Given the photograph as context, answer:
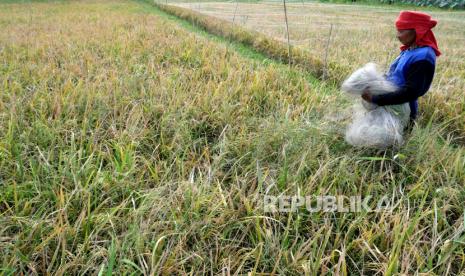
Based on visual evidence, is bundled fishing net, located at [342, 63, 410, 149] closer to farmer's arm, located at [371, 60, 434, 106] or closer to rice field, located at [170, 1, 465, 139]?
farmer's arm, located at [371, 60, 434, 106]

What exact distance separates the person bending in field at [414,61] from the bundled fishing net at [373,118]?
5 cm

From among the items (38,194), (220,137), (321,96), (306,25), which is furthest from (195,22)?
(38,194)

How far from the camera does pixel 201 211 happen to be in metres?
1.61

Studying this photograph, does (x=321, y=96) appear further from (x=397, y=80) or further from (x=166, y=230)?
(x=166, y=230)

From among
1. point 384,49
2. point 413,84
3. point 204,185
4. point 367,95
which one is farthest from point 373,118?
point 384,49

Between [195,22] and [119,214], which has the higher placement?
[195,22]

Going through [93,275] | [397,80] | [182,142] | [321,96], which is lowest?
[93,275]

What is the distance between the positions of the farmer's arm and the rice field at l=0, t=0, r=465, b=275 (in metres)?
0.35

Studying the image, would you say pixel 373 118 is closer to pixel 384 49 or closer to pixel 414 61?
pixel 414 61

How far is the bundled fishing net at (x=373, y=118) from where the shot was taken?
71.2 inches

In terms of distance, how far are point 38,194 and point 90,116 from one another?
90 cm

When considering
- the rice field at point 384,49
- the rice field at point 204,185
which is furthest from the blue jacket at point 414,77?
the rice field at point 384,49

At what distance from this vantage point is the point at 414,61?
1763 mm

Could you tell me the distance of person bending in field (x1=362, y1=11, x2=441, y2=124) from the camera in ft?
5.76
